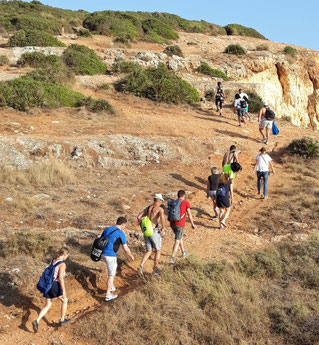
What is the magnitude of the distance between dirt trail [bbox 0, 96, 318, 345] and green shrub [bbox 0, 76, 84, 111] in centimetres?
70

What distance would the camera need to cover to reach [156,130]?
52.4 feet

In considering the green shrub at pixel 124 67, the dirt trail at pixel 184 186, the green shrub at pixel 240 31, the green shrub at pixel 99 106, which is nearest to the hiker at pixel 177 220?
the dirt trail at pixel 184 186

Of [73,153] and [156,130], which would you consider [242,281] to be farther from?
[156,130]

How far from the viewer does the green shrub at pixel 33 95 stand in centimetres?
1619

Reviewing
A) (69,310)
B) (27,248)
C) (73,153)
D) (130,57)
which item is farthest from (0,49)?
(69,310)

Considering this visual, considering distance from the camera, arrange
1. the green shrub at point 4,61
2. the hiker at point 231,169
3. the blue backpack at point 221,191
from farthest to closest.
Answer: the green shrub at point 4,61 → the hiker at point 231,169 → the blue backpack at point 221,191

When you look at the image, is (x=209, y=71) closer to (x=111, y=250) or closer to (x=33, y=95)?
(x=33, y=95)

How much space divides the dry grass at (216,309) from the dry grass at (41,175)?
5325 millimetres

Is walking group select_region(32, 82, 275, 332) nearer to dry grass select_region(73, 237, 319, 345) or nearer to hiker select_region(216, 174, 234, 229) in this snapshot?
hiker select_region(216, 174, 234, 229)

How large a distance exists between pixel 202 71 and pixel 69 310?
21756 mm

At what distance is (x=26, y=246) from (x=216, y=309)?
3.85 m

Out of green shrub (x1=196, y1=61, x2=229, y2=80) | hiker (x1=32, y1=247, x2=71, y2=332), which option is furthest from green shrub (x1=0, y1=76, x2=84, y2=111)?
hiker (x1=32, y1=247, x2=71, y2=332)

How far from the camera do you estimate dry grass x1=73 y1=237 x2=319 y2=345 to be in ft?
18.6

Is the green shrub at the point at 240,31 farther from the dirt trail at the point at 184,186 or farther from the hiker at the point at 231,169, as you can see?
the hiker at the point at 231,169
